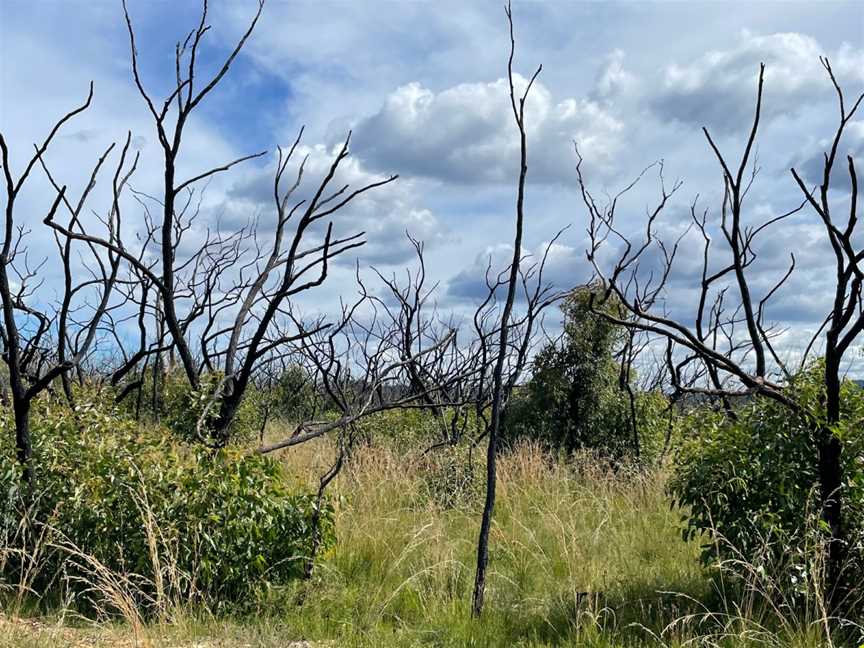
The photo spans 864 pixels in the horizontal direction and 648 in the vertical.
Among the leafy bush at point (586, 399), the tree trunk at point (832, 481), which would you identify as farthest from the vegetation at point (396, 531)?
the leafy bush at point (586, 399)

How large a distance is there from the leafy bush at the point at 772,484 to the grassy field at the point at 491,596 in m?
0.32

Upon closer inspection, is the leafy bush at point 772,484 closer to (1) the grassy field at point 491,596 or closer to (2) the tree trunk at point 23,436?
(1) the grassy field at point 491,596

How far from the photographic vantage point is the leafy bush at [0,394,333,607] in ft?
17.5

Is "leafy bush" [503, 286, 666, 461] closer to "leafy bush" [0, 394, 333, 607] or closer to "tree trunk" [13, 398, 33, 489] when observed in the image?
"leafy bush" [0, 394, 333, 607]

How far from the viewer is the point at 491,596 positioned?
5.89 m

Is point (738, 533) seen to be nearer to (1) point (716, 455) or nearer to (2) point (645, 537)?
(1) point (716, 455)

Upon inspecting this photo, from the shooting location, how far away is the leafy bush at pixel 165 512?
5340 millimetres

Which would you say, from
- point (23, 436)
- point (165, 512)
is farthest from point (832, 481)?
point (23, 436)

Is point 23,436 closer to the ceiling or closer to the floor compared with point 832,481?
closer to the ceiling

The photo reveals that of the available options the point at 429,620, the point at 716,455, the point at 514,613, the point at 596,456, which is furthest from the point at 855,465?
the point at 596,456

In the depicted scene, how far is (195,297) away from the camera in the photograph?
10.8m

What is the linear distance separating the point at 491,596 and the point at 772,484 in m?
2.04

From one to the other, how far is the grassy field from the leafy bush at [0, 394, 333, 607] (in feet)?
0.89

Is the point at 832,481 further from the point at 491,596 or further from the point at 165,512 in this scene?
the point at 165,512
